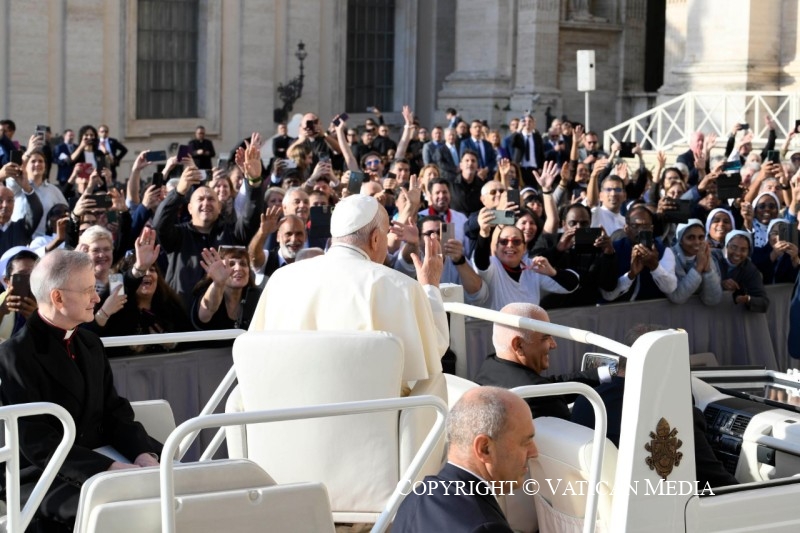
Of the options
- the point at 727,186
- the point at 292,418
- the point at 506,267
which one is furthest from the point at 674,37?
the point at 292,418

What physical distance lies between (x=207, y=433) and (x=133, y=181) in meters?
5.29

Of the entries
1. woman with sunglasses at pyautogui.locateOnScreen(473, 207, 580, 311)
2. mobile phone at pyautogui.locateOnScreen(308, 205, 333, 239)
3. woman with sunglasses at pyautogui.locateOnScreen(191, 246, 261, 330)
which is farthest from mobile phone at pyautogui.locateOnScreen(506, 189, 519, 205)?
woman with sunglasses at pyautogui.locateOnScreen(191, 246, 261, 330)

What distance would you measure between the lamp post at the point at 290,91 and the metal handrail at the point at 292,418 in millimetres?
22548

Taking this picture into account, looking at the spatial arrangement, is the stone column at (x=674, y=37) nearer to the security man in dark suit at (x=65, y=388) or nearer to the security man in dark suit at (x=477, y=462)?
the security man in dark suit at (x=65, y=388)

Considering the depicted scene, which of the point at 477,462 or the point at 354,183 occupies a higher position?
the point at 354,183

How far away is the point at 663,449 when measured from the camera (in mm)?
5098

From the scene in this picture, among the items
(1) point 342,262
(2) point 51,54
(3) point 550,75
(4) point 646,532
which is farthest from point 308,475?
(3) point 550,75

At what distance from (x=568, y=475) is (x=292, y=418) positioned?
131cm

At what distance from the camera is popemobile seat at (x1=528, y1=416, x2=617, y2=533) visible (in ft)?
17.0

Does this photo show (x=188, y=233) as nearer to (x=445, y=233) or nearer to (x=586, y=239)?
(x=445, y=233)

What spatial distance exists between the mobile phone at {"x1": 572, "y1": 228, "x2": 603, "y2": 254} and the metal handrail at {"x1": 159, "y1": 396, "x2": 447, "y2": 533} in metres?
5.43

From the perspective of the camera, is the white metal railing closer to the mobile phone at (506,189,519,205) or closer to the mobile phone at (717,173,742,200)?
the mobile phone at (717,173,742,200)

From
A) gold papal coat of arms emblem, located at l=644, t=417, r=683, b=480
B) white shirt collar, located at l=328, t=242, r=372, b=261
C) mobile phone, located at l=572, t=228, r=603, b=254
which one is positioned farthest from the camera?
mobile phone, located at l=572, t=228, r=603, b=254

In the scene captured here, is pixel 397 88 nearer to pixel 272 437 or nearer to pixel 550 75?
pixel 550 75
